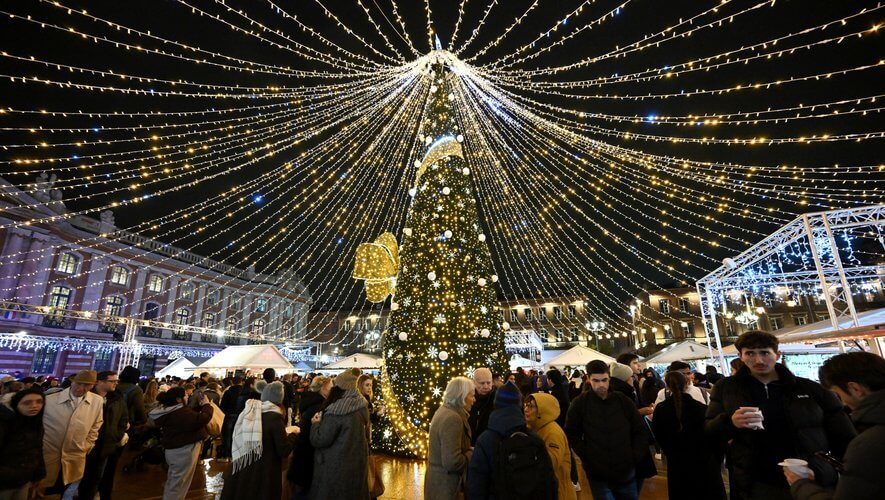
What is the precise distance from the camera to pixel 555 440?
120 inches

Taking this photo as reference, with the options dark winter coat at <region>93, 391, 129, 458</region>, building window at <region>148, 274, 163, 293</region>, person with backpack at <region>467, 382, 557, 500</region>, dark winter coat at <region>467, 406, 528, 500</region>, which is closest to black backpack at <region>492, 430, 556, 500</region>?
person with backpack at <region>467, 382, 557, 500</region>

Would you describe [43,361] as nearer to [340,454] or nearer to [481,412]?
[340,454]

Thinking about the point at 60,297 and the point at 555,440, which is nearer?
the point at 555,440

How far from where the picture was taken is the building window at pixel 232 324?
1326 inches

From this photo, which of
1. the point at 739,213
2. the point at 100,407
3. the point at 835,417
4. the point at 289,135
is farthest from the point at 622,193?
the point at 100,407

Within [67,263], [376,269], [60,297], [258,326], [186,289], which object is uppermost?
[67,263]

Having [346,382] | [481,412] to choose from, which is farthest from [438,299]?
[346,382]

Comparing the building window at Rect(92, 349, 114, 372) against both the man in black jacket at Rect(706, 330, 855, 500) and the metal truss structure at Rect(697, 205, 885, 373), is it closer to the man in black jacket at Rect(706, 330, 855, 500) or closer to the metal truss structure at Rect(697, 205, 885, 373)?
the man in black jacket at Rect(706, 330, 855, 500)

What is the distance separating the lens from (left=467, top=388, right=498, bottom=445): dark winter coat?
3.48 m

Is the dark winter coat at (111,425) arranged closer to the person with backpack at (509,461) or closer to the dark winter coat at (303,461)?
the dark winter coat at (303,461)

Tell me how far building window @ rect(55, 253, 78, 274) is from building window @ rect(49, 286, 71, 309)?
3.22 feet

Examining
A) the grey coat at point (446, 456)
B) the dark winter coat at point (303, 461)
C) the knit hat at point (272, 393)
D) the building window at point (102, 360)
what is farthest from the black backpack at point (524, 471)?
the building window at point (102, 360)

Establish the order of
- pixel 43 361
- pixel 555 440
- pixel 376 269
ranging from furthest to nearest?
pixel 43 361, pixel 376 269, pixel 555 440

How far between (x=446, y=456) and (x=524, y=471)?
82 centimetres
